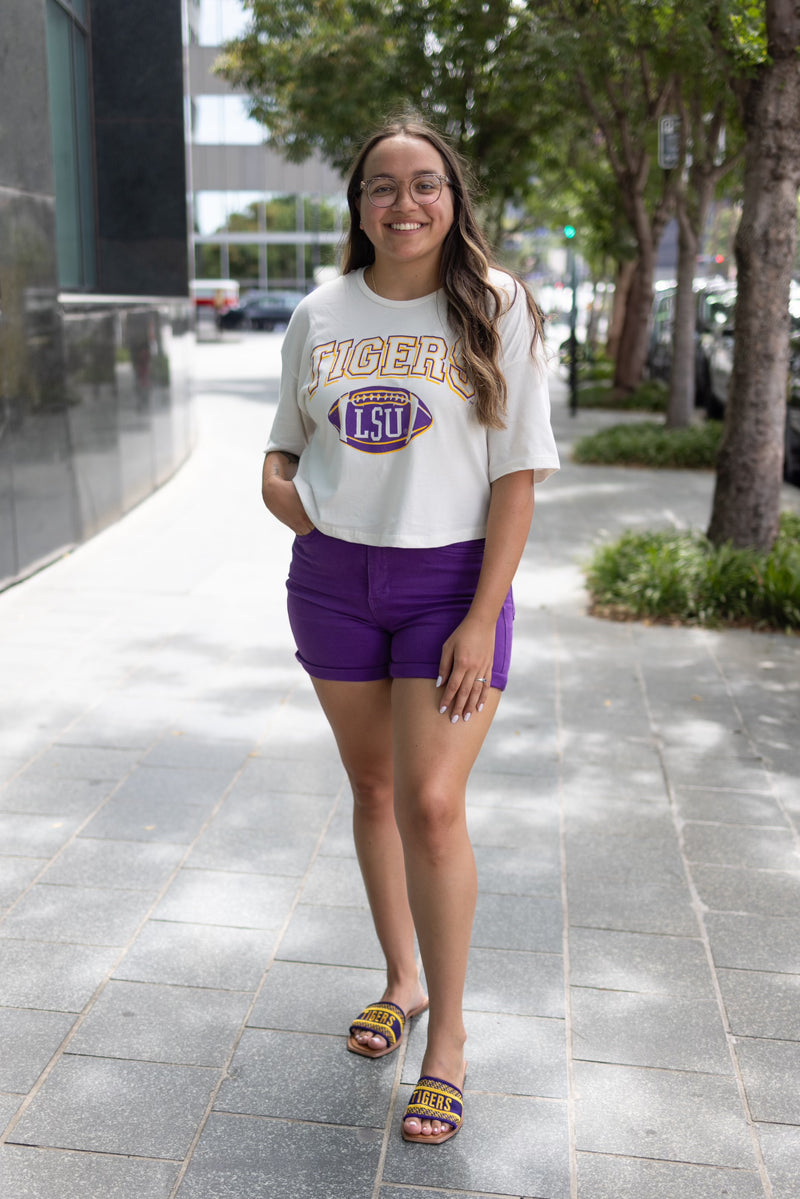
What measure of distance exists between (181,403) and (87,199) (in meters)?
2.42

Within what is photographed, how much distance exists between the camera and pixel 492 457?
2602mm

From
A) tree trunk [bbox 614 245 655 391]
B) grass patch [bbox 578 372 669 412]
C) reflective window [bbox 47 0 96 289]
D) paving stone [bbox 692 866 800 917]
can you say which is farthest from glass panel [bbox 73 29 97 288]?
grass patch [bbox 578 372 669 412]

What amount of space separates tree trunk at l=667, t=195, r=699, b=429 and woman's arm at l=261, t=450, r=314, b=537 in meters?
13.0

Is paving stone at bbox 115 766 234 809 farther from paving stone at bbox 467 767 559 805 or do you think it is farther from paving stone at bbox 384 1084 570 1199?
paving stone at bbox 384 1084 570 1199

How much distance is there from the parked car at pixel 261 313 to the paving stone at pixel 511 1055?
45.5m

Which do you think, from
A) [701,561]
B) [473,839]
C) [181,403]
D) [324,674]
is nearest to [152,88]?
[181,403]

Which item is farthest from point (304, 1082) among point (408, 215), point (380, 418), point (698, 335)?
point (698, 335)

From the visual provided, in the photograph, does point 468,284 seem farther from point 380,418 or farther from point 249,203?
point 249,203

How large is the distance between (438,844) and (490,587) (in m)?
0.56

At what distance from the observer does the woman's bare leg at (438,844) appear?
266cm

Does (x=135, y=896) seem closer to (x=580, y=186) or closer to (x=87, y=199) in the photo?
(x=87, y=199)

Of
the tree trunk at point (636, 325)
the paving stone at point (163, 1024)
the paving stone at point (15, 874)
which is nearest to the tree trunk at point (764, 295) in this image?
the paving stone at point (15, 874)

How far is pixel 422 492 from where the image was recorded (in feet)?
8.46

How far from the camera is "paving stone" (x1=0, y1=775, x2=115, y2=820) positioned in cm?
448
